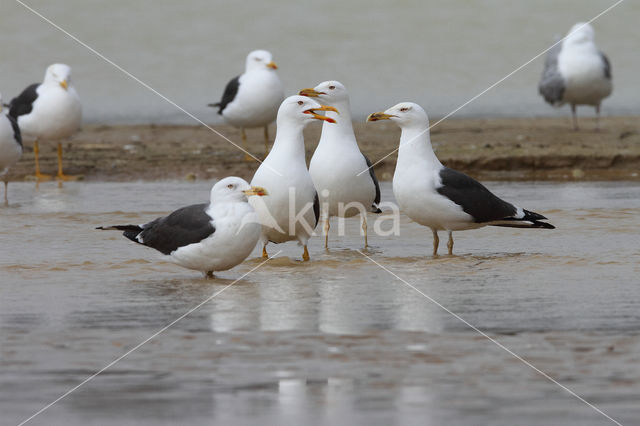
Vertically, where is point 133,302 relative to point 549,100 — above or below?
below

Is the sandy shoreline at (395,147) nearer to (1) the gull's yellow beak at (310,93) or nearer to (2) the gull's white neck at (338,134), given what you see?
(1) the gull's yellow beak at (310,93)

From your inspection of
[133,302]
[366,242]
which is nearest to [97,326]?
[133,302]

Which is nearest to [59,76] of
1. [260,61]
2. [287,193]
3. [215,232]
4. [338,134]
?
[260,61]

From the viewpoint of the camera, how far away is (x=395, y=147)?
1600cm

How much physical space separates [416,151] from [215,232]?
2.07 metres

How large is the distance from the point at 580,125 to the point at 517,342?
14.6m

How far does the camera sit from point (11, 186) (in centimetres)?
1420

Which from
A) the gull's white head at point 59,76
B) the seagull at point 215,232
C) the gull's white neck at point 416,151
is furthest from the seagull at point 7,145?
the seagull at point 215,232

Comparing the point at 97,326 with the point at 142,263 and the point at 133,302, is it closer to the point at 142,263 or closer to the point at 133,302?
the point at 133,302

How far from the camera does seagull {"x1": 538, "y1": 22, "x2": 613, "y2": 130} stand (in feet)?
61.6

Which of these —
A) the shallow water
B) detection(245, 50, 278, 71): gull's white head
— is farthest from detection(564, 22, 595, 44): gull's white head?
the shallow water

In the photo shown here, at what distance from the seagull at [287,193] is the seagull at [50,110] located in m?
7.57

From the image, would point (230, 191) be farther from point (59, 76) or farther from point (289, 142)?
point (59, 76)

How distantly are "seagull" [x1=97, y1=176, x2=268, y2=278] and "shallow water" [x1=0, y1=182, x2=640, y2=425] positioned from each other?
7.1 inches
